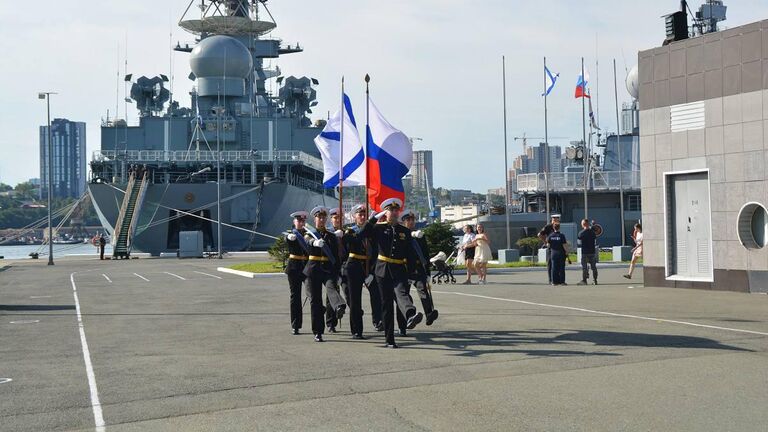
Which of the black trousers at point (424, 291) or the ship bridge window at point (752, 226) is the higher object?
the ship bridge window at point (752, 226)

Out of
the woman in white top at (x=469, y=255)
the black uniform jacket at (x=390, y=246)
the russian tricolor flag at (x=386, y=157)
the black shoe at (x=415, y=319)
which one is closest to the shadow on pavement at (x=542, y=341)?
the black shoe at (x=415, y=319)

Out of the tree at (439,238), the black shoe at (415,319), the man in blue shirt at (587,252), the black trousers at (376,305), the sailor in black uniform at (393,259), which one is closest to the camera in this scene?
the black shoe at (415,319)

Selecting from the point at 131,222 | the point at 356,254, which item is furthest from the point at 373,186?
the point at 131,222

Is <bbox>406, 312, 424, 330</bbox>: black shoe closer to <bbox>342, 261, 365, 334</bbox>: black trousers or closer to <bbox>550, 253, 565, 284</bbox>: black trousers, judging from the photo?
<bbox>342, 261, 365, 334</bbox>: black trousers

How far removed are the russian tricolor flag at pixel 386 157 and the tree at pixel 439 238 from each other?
530 inches

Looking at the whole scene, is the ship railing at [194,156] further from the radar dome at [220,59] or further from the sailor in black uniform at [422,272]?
the sailor in black uniform at [422,272]

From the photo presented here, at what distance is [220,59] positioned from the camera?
2889 inches

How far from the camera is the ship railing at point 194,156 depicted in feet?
215

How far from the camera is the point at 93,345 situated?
12.4 meters

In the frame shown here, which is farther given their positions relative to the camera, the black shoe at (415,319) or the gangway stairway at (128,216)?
the gangway stairway at (128,216)

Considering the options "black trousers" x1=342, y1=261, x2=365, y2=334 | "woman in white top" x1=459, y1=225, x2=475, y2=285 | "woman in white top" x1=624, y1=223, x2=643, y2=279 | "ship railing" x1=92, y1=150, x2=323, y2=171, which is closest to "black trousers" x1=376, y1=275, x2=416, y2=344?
"black trousers" x1=342, y1=261, x2=365, y2=334

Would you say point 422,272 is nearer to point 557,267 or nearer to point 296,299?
point 296,299

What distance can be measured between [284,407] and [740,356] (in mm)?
5413

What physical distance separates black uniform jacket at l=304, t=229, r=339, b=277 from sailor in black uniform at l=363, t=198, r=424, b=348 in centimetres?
88
